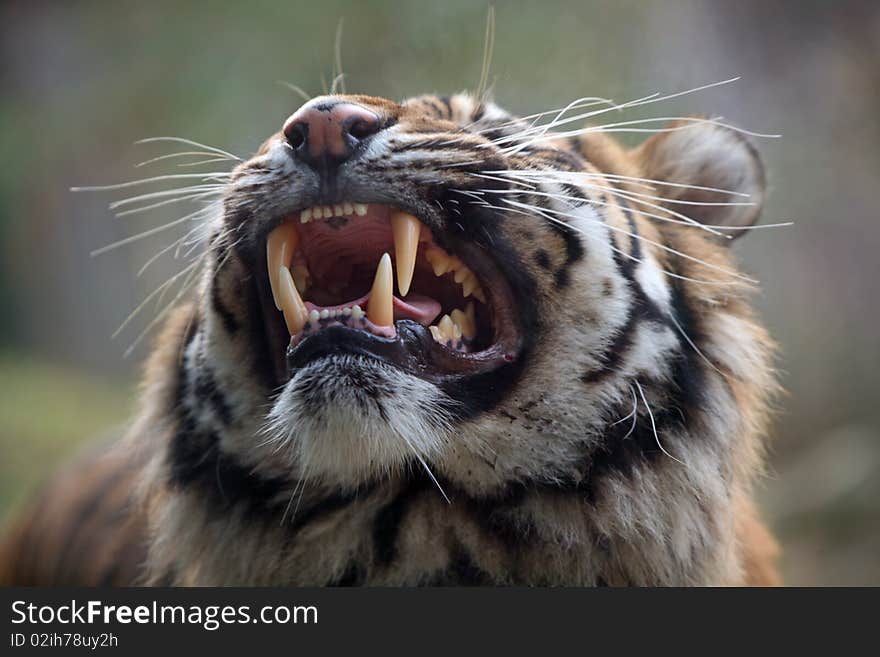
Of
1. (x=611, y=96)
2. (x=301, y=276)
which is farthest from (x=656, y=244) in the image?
(x=611, y=96)

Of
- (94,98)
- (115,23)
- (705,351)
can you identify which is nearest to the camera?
(705,351)

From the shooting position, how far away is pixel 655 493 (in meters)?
1.38

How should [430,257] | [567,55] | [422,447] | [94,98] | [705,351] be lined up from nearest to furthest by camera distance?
[422,447]
[430,257]
[705,351]
[567,55]
[94,98]

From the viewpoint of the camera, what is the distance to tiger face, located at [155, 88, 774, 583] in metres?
1.26

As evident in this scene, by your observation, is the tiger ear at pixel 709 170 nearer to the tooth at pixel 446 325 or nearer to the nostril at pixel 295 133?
the tooth at pixel 446 325

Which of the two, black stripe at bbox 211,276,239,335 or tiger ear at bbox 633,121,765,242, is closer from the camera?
black stripe at bbox 211,276,239,335

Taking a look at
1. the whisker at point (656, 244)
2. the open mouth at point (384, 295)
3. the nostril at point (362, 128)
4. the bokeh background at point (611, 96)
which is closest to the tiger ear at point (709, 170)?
the whisker at point (656, 244)

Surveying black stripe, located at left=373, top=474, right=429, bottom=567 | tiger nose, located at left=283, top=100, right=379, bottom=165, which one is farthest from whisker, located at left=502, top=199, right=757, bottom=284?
black stripe, located at left=373, top=474, right=429, bottom=567

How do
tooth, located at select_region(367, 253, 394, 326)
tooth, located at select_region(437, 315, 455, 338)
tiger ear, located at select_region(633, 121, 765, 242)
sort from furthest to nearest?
tiger ear, located at select_region(633, 121, 765, 242), tooth, located at select_region(437, 315, 455, 338), tooth, located at select_region(367, 253, 394, 326)

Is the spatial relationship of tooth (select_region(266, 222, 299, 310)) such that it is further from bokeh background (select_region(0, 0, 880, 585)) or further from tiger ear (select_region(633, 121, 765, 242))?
bokeh background (select_region(0, 0, 880, 585))

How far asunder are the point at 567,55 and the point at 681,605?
2001mm

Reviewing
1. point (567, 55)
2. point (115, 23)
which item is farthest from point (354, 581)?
point (115, 23)

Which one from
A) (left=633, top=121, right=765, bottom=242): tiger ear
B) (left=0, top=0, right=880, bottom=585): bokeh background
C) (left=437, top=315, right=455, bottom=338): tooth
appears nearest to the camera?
(left=437, top=315, right=455, bottom=338): tooth

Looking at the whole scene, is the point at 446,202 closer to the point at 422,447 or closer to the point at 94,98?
the point at 422,447
